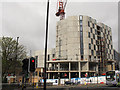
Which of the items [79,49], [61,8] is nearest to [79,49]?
[79,49]

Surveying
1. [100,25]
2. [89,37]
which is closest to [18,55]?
[89,37]

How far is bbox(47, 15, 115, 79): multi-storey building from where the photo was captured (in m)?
66.1

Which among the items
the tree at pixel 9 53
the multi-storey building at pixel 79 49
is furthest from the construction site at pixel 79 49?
the tree at pixel 9 53

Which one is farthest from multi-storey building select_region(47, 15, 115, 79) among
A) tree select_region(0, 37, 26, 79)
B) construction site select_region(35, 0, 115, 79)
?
tree select_region(0, 37, 26, 79)

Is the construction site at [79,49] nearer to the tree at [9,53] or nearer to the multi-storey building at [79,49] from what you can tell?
the multi-storey building at [79,49]

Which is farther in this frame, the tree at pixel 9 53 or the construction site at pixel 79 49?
the construction site at pixel 79 49

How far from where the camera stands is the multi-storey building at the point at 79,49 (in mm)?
66062

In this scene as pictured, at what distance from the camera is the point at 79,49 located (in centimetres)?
6944

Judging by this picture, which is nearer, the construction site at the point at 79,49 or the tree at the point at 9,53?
the tree at the point at 9,53

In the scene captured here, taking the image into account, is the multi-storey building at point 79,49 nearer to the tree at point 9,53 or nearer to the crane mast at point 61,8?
the crane mast at point 61,8

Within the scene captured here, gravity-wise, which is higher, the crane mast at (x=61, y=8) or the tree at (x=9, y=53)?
the crane mast at (x=61, y=8)

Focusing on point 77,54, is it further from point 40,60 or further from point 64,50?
point 40,60

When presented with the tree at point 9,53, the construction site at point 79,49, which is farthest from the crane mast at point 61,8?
the tree at point 9,53

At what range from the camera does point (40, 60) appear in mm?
86625
